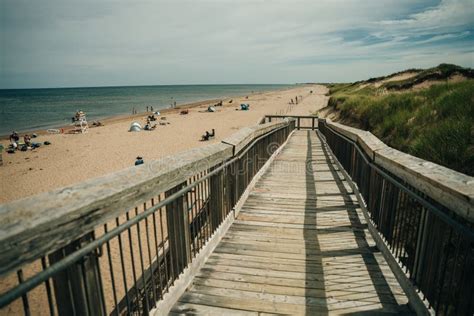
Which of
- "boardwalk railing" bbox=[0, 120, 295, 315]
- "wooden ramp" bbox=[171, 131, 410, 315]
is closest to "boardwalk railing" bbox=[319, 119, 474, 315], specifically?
"wooden ramp" bbox=[171, 131, 410, 315]

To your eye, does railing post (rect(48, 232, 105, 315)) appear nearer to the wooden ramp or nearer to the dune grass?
the wooden ramp

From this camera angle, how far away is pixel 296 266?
142 inches

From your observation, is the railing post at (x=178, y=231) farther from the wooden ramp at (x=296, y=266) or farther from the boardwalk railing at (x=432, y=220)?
the boardwalk railing at (x=432, y=220)

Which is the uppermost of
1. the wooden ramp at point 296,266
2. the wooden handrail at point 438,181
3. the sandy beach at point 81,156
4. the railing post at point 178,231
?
the wooden handrail at point 438,181

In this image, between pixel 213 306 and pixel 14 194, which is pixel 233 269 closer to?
pixel 213 306

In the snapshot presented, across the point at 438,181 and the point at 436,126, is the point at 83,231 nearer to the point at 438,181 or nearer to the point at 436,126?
the point at 438,181

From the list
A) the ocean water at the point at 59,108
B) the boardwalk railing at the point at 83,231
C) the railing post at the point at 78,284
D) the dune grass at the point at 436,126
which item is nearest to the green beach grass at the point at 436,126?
the dune grass at the point at 436,126

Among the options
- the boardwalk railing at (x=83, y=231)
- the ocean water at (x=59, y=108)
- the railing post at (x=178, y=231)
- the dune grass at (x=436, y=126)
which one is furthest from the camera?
the ocean water at (x=59, y=108)

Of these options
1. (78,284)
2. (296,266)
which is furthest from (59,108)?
(78,284)

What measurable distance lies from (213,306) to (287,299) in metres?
0.76

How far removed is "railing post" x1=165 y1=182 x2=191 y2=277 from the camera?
2.90 m

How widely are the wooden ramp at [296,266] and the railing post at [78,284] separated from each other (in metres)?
1.20

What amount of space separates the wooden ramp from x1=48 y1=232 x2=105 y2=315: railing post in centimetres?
120

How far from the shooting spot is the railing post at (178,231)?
2.90 metres
